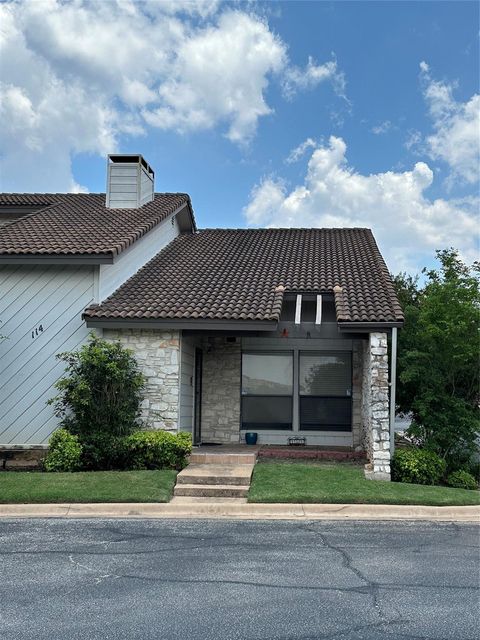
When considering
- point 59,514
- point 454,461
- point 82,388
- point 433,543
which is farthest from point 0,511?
point 454,461

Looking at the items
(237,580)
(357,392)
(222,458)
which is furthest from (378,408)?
(237,580)

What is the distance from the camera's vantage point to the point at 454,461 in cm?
1158

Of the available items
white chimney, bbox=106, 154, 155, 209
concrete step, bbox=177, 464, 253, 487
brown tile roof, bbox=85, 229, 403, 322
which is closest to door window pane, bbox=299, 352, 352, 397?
brown tile roof, bbox=85, 229, 403, 322

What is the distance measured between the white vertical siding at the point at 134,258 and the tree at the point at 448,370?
6.66 metres

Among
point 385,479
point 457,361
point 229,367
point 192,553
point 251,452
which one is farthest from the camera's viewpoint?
point 229,367

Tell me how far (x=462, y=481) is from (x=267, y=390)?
515cm

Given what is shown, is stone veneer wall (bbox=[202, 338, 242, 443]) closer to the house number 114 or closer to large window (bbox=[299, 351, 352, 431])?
large window (bbox=[299, 351, 352, 431])

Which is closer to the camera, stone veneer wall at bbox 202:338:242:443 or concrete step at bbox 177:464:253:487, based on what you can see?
concrete step at bbox 177:464:253:487

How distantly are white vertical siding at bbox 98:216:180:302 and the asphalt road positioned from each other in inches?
236

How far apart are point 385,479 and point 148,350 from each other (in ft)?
17.7

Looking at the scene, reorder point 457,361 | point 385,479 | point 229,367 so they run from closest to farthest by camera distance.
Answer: point 385,479, point 457,361, point 229,367

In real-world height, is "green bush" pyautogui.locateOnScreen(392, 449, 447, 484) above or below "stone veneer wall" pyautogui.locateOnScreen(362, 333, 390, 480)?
below

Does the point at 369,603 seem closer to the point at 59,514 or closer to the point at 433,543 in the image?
the point at 433,543

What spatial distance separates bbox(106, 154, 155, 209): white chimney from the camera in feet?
54.9
